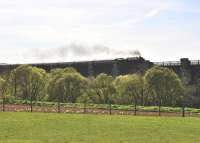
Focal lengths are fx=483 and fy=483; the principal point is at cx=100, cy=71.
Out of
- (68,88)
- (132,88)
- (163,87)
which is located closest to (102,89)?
(68,88)

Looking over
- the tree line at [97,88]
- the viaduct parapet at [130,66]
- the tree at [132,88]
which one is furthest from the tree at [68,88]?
the viaduct parapet at [130,66]

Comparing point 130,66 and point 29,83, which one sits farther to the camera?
point 130,66

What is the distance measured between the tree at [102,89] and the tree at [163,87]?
7438 mm

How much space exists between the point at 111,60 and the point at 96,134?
82994mm

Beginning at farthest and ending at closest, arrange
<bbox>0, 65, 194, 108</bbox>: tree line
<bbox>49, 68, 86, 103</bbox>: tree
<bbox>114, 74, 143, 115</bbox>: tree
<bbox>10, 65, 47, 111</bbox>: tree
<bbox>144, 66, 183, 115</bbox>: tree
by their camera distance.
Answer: <bbox>10, 65, 47, 111</bbox>: tree < <bbox>49, 68, 86, 103</bbox>: tree < <bbox>114, 74, 143, 115</bbox>: tree < <bbox>0, 65, 194, 108</bbox>: tree line < <bbox>144, 66, 183, 115</bbox>: tree

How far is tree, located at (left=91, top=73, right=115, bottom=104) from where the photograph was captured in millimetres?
77188

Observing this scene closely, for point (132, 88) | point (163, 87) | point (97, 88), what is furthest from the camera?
point (97, 88)

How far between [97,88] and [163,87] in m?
12.3

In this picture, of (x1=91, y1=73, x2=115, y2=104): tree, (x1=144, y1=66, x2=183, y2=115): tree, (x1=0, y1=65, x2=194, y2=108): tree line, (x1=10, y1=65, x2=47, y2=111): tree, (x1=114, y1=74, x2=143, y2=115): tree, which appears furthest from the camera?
(x1=10, y1=65, x2=47, y2=111): tree

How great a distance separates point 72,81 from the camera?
251ft

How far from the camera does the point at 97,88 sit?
7819 centimetres

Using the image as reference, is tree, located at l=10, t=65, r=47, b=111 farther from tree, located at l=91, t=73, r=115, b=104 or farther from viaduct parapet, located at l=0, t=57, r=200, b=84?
viaduct parapet, located at l=0, t=57, r=200, b=84

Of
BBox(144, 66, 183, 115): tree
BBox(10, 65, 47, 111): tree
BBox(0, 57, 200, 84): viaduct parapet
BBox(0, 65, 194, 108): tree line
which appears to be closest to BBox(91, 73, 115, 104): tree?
BBox(0, 65, 194, 108): tree line

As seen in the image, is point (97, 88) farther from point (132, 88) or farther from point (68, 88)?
point (132, 88)
